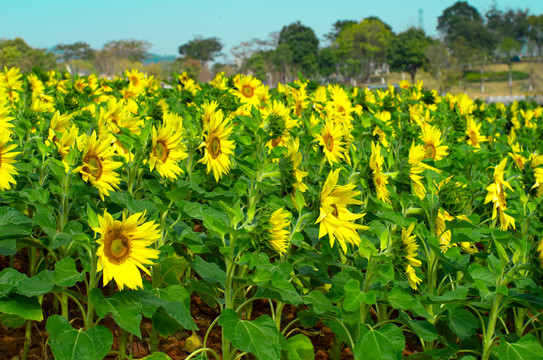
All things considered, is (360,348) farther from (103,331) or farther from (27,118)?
(27,118)

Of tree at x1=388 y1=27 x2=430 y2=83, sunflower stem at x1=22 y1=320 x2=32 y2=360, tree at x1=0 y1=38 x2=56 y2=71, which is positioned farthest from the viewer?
tree at x1=388 y1=27 x2=430 y2=83

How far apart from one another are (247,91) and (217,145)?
8.60ft

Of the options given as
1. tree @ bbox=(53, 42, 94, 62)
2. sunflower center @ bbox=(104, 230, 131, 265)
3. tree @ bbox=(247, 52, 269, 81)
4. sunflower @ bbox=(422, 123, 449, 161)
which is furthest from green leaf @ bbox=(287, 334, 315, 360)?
tree @ bbox=(53, 42, 94, 62)

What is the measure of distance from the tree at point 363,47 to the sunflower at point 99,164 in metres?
83.9

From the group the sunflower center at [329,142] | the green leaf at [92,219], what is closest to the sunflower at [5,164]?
the green leaf at [92,219]

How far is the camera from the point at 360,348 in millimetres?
2066

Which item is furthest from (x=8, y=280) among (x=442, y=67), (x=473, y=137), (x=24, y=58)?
(x=442, y=67)

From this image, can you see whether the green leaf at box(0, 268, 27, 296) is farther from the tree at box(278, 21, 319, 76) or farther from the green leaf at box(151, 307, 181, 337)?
the tree at box(278, 21, 319, 76)

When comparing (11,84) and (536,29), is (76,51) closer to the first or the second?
(536,29)

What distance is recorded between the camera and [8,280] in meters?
1.99

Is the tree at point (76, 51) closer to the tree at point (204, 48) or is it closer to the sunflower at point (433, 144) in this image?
the tree at point (204, 48)

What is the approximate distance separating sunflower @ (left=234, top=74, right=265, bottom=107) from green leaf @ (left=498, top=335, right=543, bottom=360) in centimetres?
374

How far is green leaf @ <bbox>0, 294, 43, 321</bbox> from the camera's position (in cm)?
189

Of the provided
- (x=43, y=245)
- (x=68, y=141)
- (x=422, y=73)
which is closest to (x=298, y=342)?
(x=43, y=245)
